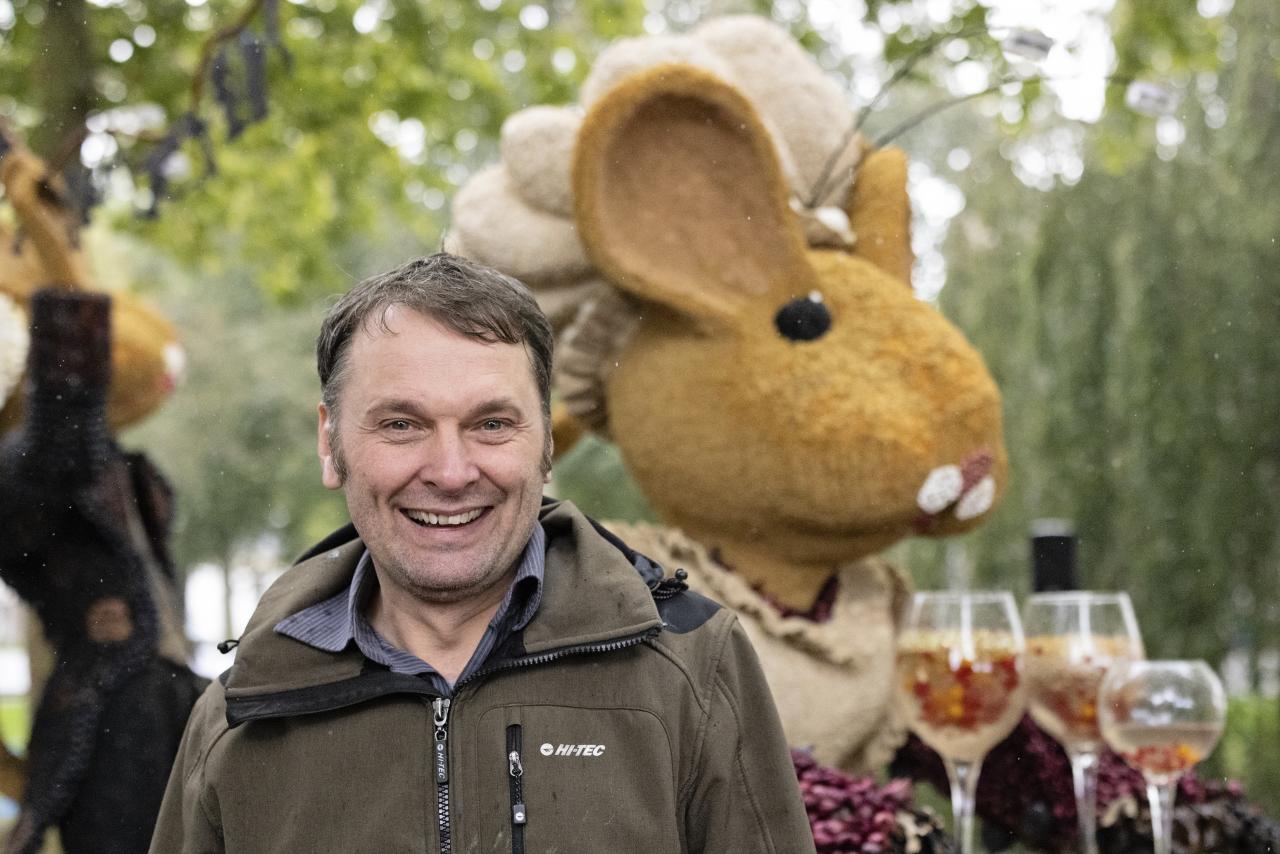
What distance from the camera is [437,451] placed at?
49.9 inches

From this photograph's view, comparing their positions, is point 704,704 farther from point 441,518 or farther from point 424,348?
point 424,348

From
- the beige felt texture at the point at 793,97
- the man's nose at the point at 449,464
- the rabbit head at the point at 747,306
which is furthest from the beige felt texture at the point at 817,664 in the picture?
the man's nose at the point at 449,464

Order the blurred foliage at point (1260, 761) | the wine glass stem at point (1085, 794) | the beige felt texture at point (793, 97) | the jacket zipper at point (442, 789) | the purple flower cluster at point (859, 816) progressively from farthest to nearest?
the blurred foliage at point (1260, 761) → the beige felt texture at point (793, 97) → the wine glass stem at point (1085, 794) → the purple flower cluster at point (859, 816) → the jacket zipper at point (442, 789)

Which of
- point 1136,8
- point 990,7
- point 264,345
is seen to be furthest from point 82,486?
point 264,345

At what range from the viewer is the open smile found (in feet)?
4.22

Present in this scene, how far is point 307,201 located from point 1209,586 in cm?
383

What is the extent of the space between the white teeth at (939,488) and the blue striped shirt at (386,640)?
1.17 m

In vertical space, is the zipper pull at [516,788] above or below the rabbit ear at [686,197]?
below

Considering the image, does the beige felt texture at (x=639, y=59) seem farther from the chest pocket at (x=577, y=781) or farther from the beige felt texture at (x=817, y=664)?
the chest pocket at (x=577, y=781)

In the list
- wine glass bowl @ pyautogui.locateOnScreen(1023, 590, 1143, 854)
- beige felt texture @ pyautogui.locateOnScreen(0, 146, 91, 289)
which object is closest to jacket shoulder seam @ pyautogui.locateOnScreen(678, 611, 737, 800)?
wine glass bowl @ pyautogui.locateOnScreen(1023, 590, 1143, 854)

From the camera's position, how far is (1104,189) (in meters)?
5.51

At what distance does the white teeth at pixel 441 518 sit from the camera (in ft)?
4.22

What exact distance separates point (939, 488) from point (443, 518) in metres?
1.31

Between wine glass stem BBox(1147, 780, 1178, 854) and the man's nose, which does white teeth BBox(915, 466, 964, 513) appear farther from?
the man's nose
